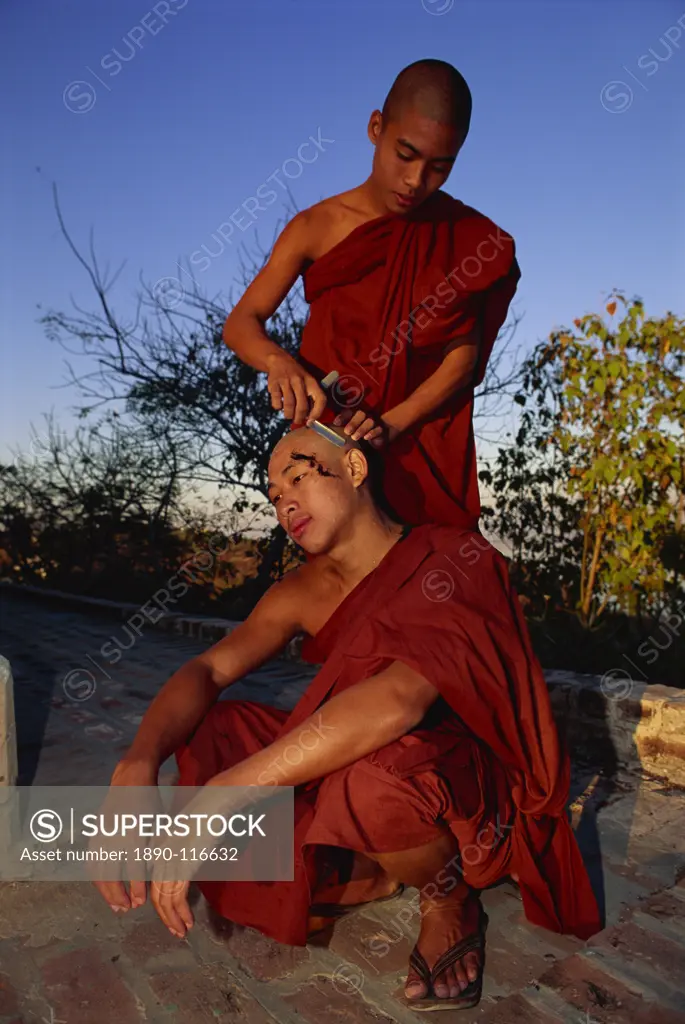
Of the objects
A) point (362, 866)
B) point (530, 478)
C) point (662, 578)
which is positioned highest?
point (530, 478)

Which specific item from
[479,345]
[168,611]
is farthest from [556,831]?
[168,611]

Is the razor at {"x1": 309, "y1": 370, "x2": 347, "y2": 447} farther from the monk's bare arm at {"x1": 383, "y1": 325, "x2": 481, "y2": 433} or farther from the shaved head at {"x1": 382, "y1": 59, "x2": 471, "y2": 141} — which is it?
the shaved head at {"x1": 382, "y1": 59, "x2": 471, "y2": 141}

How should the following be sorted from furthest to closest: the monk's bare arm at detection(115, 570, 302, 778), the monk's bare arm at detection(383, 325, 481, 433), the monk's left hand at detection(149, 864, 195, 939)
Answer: the monk's bare arm at detection(383, 325, 481, 433) < the monk's bare arm at detection(115, 570, 302, 778) < the monk's left hand at detection(149, 864, 195, 939)

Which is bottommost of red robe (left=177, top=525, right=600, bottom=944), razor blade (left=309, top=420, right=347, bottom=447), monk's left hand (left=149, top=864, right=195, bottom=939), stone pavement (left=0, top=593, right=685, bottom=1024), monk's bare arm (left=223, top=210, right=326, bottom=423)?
stone pavement (left=0, top=593, right=685, bottom=1024)

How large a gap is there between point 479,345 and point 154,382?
602 centimetres

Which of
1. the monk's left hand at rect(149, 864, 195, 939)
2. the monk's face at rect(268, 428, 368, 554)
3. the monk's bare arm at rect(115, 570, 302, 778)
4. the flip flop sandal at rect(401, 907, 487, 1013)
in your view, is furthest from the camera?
the monk's face at rect(268, 428, 368, 554)

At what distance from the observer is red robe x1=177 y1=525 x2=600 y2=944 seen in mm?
1729

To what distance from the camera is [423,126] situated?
1.93 metres

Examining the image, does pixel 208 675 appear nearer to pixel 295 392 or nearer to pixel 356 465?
pixel 356 465

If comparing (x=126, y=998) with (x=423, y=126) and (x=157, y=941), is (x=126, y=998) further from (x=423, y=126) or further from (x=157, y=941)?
(x=423, y=126)

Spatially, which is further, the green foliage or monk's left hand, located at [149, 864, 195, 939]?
the green foliage

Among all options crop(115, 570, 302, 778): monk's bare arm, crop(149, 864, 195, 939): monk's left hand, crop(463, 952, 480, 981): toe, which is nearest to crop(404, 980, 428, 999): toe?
crop(463, 952, 480, 981): toe

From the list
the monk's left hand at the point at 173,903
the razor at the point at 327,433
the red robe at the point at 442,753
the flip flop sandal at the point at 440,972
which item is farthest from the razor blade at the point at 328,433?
the flip flop sandal at the point at 440,972

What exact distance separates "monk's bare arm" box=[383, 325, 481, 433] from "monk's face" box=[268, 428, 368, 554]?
198 millimetres
